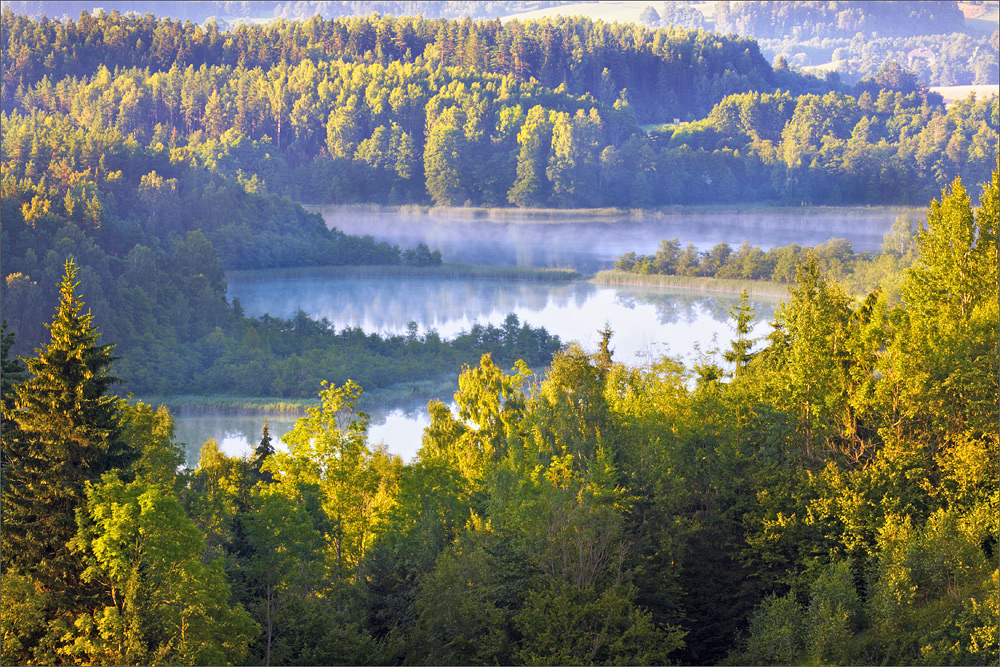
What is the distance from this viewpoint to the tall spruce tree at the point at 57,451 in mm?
18859

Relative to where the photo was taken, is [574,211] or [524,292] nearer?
[524,292]

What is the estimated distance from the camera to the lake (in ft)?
174

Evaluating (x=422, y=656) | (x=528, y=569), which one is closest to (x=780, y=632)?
(x=528, y=569)

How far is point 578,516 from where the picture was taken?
21625mm

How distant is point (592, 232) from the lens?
132 meters

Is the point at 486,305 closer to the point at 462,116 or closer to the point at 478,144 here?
the point at 478,144

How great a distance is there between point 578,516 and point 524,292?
73122 millimetres

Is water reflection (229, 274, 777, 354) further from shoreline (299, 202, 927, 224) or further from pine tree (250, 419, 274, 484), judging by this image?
shoreline (299, 202, 927, 224)

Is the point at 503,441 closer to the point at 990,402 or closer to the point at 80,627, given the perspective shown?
the point at 990,402

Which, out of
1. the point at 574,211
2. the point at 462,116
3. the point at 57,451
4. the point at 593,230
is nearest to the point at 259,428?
the point at 57,451

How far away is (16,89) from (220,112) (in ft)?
87.3

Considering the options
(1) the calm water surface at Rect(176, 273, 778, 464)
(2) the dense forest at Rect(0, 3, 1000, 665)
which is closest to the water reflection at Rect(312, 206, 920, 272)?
(1) the calm water surface at Rect(176, 273, 778, 464)

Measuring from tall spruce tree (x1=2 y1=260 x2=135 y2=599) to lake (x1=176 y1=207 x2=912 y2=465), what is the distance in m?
24.1

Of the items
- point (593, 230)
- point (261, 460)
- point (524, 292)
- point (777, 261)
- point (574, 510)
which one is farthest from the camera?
point (593, 230)
